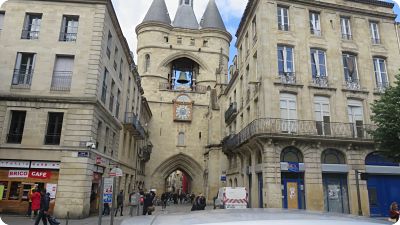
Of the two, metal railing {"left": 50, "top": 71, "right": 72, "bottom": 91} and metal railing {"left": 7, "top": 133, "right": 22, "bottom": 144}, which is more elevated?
metal railing {"left": 50, "top": 71, "right": 72, "bottom": 91}

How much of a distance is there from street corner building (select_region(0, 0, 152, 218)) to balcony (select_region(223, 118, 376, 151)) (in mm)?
8690

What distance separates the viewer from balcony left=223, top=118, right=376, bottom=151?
16734 millimetres

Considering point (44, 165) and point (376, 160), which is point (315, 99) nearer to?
point (376, 160)

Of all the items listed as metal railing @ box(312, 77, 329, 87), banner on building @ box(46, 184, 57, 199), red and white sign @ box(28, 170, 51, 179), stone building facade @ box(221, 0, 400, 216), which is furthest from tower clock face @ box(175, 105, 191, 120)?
banner on building @ box(46, 184, 57, 199)

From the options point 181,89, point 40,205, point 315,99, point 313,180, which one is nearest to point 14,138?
point 40,205

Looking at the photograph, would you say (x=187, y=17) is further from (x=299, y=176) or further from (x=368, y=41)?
(x=299, y=176)

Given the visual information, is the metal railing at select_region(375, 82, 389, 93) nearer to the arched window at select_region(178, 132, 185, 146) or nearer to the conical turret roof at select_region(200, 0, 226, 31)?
the arched window at select_region(178, 132, 185, 146)

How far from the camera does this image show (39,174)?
48.0ft

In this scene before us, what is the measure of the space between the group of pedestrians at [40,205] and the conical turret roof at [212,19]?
36092mm

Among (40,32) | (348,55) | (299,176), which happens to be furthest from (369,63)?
(40,32)

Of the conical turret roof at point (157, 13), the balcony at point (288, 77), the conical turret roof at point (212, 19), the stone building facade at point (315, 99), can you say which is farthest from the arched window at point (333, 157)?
the conical turret roof at point (157, 13)

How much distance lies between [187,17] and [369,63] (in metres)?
35.5

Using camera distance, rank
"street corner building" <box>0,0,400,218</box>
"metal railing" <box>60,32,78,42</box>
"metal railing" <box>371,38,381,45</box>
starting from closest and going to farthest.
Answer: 1. "street corner building" <box>0,0,400,218</box>
2. "metal railing" <box>60,32,78,42</box>
3. "metal railing" <box>371,38,381,45</box>

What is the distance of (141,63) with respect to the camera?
Answer: 41.0m
